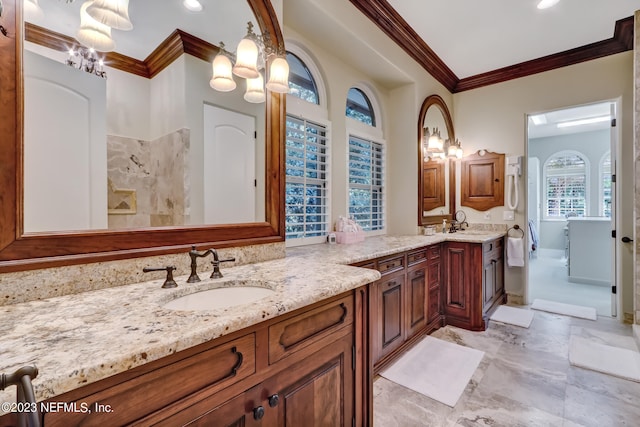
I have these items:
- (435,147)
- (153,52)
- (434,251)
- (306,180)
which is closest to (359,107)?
(435,147)

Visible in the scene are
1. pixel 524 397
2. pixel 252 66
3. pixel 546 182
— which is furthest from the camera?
pixel 546 182

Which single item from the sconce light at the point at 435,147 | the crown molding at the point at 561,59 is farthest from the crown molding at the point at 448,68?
the sconce light at the point at 435,147

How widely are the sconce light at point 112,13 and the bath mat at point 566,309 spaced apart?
4725 millimetres

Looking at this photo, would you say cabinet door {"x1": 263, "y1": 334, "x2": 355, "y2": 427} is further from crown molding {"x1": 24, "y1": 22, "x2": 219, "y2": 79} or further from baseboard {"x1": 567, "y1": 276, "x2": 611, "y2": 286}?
baseboard {"x1": 567, "y1": 276, "x2": 611, "y2": 286}

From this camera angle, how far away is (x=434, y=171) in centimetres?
379

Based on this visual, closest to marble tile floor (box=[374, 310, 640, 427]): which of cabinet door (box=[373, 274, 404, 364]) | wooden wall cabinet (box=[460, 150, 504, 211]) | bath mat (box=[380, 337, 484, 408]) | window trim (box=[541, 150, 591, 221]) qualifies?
bath mat (box=[380, 337, 484, 408])

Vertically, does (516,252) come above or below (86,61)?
below

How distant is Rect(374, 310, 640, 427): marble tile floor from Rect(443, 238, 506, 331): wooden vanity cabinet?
0.35 meters

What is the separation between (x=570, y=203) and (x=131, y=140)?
909 centimetres

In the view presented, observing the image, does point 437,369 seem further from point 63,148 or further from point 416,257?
point 63,148

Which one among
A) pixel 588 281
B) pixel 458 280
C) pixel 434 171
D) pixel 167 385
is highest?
pixel 434 171

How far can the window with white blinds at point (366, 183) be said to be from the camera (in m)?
3.09

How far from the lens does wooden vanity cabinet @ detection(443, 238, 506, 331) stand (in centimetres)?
297

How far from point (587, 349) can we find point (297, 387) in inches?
117
